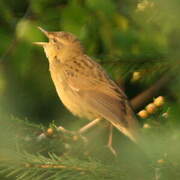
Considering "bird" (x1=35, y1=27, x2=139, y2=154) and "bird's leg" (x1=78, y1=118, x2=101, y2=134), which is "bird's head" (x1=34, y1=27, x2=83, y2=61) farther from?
"bird's leg" (x1=78, y1=118, x2=101, y2=134)

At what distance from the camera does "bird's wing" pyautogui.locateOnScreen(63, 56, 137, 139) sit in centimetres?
425

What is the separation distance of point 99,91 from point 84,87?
0.20 m

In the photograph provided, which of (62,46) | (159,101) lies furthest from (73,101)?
(159,101)

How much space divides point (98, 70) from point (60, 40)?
2.12 feet

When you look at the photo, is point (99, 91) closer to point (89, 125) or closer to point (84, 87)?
point (84, 87)

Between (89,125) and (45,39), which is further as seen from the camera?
(45,39)

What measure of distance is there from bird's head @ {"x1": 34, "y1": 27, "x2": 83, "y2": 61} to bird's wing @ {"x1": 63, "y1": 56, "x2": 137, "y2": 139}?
0.54ft

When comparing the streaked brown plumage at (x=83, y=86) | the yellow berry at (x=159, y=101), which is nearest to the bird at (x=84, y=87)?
the streaked brown plumage at (x=83, y=86)

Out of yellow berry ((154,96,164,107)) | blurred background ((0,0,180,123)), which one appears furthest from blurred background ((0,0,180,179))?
yellow berry ((154,96,164,107))

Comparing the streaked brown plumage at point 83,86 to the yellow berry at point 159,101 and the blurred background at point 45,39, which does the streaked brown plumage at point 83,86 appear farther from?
the yellow berry at point 159,101

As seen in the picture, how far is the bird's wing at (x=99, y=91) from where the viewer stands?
4.25 m

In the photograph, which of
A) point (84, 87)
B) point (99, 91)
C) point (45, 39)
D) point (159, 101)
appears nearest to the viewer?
point (159, 101)

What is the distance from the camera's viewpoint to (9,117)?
3260 millimetres

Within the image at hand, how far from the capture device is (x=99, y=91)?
4.78m
